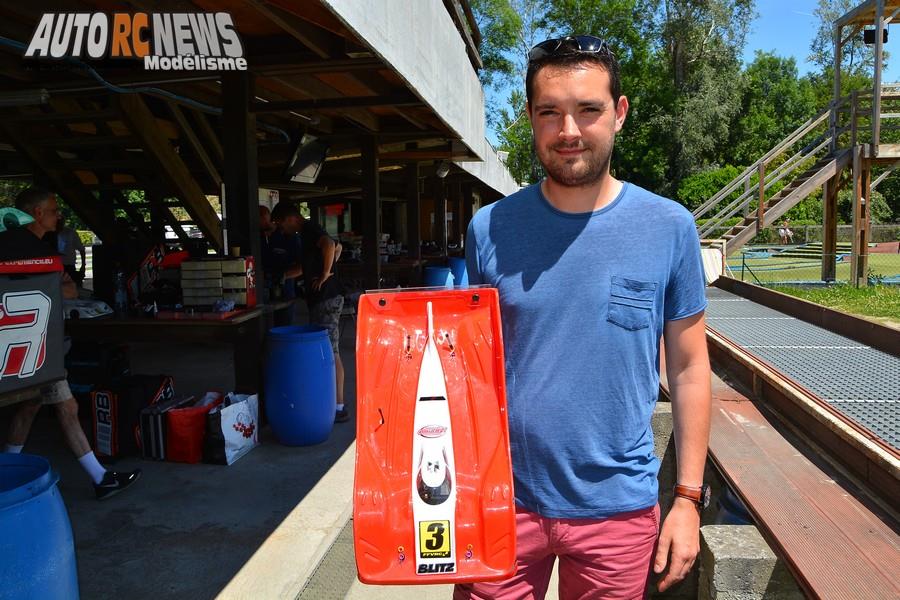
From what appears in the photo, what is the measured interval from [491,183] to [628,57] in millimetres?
34032

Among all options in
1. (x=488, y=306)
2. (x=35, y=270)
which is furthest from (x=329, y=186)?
(x=488, y=306)

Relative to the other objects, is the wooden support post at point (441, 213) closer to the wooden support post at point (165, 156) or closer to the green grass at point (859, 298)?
the wooden support post at point (165, 156)

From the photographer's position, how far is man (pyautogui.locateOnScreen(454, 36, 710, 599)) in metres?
1.65

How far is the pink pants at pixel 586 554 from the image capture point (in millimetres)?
1665

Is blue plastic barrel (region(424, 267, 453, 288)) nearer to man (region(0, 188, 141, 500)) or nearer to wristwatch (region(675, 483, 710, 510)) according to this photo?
man (region(0, 188, 141, 500))

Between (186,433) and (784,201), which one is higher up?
(784,201)

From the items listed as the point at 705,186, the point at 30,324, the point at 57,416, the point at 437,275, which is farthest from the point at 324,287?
the point at 705,186

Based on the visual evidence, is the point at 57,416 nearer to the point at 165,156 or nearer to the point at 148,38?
the point at 148,38

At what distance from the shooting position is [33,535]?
7.70 ft

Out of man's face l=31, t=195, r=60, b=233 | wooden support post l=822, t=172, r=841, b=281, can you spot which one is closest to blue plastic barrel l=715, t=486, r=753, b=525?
man's face l=31, t=195, r=60, b=233

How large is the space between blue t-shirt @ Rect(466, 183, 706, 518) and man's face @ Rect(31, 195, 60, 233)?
4.27 meters

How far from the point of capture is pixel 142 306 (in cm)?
567

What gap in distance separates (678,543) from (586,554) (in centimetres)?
22

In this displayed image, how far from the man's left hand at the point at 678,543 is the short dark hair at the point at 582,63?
102 cm
